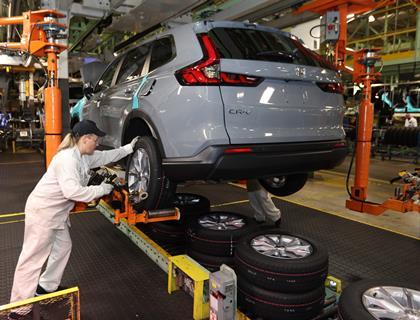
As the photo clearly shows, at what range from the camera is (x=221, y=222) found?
10.9 feet

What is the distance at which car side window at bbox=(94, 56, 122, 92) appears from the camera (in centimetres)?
421

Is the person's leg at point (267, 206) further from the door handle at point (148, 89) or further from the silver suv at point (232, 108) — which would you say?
the door handle at point (148, 89)

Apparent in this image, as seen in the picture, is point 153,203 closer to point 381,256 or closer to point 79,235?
point 79,235

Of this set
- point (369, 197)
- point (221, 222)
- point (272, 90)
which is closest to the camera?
point (272, 90)

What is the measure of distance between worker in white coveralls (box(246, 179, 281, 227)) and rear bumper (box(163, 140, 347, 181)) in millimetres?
1413

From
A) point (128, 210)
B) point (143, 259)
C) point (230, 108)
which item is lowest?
point (143, 259)

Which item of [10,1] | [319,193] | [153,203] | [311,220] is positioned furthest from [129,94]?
[10,1]

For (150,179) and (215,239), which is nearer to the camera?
(150,179)

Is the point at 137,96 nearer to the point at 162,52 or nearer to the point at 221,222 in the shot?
the point at 162,52

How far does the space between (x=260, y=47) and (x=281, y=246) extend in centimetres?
147

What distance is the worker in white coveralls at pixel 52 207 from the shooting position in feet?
7.85

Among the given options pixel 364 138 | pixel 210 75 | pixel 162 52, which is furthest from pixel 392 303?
pixel 364 138

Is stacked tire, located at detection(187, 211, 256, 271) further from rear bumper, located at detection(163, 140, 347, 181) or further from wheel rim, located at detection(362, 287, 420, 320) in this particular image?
wheel rim, located at detection(362, 287, 420, 320)

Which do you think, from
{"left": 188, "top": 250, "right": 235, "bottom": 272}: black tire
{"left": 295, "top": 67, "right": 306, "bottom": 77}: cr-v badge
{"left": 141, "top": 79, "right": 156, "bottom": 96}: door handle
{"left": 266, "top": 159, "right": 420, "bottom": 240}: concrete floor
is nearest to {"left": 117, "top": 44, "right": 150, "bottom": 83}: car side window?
{"left": 141, "top": 79, "right": 156, "bottom": 96}: door handle
